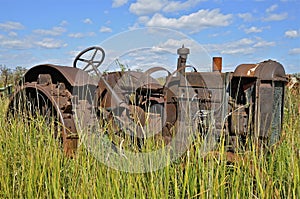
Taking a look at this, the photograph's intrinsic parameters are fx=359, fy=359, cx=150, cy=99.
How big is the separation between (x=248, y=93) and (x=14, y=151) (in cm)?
205

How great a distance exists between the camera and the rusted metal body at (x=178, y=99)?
2994mm

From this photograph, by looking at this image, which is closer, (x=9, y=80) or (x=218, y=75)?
(x=218, y=75)

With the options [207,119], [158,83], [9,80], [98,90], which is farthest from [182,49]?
[9,80]

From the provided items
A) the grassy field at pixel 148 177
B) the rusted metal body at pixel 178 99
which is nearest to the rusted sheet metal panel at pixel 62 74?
the rusted metal body at pixel 178 99

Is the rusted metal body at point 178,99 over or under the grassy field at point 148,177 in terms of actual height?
over

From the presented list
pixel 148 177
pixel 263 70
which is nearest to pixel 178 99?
pixel 263 70

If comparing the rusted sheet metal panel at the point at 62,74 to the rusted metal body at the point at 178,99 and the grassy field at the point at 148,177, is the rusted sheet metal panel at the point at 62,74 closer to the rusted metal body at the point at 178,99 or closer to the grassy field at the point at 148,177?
the rusted metal body at the point at 178,99

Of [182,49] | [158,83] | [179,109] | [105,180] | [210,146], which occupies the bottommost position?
[105,180]

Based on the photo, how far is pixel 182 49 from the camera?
3.45 m

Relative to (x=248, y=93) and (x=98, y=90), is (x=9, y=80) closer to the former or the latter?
(x=98, y=90)

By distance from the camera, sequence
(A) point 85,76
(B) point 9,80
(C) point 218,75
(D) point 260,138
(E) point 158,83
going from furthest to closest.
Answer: (B) point 9,80 → (A) point 85,76 → (E) point 158,83 → (C) point 218,75 → (D) point 260,138

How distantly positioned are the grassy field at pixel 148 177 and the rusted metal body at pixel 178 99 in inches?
10.3

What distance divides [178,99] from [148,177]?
108 centimetres

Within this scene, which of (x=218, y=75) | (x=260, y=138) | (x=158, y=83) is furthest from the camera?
(x=158, y=83)
